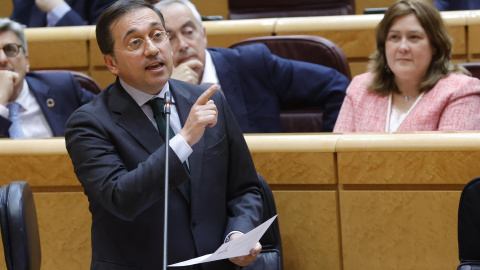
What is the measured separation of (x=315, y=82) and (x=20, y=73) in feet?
2.27

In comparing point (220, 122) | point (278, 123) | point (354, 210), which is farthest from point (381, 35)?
point (220, 122)

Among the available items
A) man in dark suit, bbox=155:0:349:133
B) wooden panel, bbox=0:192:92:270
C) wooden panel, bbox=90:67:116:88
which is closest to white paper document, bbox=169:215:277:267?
wooden panel, bbox=0:192:92:270

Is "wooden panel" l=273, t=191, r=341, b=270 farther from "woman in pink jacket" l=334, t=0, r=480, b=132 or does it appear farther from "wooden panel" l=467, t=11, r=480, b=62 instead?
"wooden panel" l=467, t=11, r=480, b=62

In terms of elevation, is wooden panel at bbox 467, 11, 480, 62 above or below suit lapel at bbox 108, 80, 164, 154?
below

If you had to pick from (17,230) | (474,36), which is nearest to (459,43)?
(474,36)

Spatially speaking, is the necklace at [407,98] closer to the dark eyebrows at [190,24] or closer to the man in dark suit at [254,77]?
the man in dark suit at [254,77]

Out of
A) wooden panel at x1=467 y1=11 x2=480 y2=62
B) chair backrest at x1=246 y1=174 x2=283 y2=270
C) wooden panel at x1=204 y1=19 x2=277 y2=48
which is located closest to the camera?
chair backrest at x1=246 y1=174 x2=283 y2=270

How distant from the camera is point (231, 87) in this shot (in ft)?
5.54

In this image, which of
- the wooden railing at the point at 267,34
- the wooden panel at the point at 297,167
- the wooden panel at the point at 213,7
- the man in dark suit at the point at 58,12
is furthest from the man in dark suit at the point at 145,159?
the wooden panel at the point at 213,7

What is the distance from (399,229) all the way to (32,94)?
1.00 meters

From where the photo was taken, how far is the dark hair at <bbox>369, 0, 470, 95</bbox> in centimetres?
151

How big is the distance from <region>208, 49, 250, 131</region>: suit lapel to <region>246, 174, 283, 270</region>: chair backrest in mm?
545

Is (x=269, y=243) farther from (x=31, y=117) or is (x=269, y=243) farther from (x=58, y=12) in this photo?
(x=58, y=12)

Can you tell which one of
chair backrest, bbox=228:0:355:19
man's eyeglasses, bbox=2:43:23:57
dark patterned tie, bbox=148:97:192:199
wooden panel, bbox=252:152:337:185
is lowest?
chair backrest, bbox=228:0:355:19
